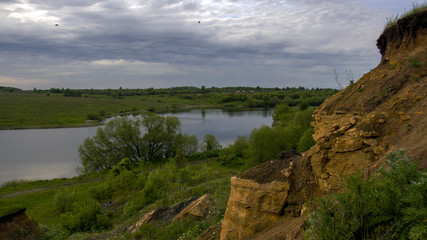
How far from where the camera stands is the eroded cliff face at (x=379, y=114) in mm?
6082

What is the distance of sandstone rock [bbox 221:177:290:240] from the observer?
720 centimetres

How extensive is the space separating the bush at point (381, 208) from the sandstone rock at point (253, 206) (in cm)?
322

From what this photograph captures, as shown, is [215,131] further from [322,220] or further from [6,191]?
[322,220]

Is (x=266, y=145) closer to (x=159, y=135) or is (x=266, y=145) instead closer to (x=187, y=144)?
(x=187, y=144)

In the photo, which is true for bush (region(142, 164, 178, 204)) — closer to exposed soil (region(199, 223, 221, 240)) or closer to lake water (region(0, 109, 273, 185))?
exposed soil (region(199, 223, 221, 240))

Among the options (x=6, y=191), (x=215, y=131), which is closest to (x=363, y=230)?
(x=6, y=191)

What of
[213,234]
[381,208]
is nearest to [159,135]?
[213,234]

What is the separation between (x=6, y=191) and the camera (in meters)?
32.2

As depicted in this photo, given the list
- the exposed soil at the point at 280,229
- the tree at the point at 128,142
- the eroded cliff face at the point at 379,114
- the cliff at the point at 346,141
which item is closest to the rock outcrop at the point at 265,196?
the cliff at the point at 346,141

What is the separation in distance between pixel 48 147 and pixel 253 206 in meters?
57.2

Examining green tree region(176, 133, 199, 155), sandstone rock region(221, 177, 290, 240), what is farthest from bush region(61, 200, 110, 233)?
green tree region(176, 133, 199, 155)

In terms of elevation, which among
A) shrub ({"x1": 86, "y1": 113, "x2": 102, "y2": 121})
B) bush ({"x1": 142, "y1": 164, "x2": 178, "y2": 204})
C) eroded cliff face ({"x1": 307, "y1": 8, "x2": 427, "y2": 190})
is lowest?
bush ({"x1": 142, "y1": 164, "x2": 178, "y2": 204})

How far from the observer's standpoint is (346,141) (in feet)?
21.8

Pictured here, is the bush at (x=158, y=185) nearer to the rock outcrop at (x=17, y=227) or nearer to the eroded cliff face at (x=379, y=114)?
the rock outcrop at (x=17, y=227)
